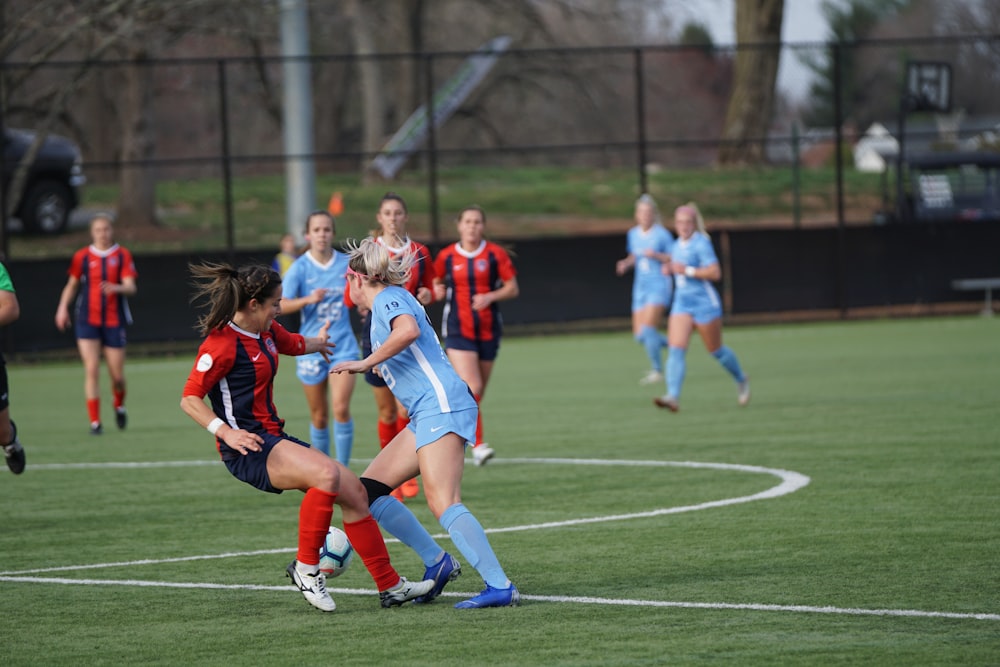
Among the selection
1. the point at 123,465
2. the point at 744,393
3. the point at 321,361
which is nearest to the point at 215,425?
the point at 321,361

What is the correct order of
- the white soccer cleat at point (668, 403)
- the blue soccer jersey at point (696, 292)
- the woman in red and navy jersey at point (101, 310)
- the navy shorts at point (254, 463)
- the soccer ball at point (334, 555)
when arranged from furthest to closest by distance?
the blue soccer jersey at point (696, 292)
the woman in red and navy jersey at point (101, 310)
the white soccer cleat at point (668, 403)
the soccer ball at point (334, 555)
the navy shorts at point (254, 463)

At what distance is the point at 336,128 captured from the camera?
144 ft

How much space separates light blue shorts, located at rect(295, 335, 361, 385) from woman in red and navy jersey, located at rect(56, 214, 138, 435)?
4551 mm

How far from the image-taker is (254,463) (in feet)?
21.4

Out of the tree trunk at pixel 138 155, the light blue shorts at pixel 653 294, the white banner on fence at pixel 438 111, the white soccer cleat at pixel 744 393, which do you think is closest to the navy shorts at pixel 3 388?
the white soccer cleat at pixel 744 393

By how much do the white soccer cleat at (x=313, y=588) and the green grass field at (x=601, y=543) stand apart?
0.36ft

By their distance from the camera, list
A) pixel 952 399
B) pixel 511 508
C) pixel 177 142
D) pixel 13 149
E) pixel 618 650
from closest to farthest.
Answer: pixel 618 650
pixel 511 508
pixel 952 399
pixel 13 149
pixel 177 142

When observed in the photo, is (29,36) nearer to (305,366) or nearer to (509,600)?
(305,366)

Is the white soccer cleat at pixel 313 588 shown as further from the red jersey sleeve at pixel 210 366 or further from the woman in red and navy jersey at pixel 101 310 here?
the woman in red and navy jersey at pixel 101 310

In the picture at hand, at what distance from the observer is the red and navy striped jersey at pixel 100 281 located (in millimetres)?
14656

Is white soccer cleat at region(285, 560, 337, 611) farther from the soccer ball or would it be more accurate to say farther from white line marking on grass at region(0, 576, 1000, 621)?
white line marking on grass at region(0, 576, 1000, 621)

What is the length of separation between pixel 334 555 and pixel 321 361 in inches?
146

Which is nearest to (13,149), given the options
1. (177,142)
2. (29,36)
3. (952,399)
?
(29,36)

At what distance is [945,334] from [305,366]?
14.5 meters
